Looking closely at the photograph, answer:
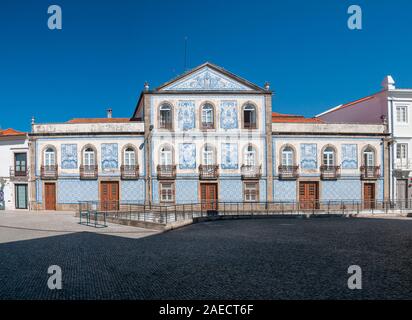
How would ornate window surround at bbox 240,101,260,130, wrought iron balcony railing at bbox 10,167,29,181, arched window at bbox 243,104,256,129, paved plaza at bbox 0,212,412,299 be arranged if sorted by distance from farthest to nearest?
wrought iron balcony railing at bbox 10,167,29,181 → arched window at bbox 243,104,256,129 → ornate window surround at bbox 240,101,260,130 → paved plaza at bbox 0,212,412,299

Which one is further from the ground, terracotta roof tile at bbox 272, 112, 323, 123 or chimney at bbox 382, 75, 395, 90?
chimney at bbox 382, 75, 395, 90

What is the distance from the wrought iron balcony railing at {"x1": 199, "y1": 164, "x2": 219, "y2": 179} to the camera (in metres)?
20.5

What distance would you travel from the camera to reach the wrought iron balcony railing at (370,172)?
69.6 feet

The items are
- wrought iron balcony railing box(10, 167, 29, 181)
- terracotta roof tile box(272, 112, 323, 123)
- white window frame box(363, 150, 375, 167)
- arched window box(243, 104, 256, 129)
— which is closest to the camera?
arched window box(243, 104, 256, 129)

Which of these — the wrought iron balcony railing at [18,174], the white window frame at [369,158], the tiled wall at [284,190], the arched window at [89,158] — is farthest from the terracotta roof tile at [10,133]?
the white window frame at [369,158]

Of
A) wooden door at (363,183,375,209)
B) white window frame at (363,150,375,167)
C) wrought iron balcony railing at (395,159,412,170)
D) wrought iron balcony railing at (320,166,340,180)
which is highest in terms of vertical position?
white window frame at (363,150,375,167)

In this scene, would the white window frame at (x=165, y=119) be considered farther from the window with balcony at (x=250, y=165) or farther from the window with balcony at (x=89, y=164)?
the window with balcony at (x=250, y=165)

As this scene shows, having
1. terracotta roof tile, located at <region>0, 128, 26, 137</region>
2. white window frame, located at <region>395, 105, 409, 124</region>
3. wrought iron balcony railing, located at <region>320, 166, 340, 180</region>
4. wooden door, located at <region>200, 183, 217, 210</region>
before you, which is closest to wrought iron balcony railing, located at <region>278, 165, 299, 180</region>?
wrought iron balcony railing, located at <region>320, 166, 340, 180</region>

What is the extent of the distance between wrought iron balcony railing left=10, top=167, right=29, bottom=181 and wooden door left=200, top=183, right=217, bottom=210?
12589 millimetres

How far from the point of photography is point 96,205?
66.2ft

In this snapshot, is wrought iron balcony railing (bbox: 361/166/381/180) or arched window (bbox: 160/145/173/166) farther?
wrought iron balcony railing (bbox: 361/166/381/180)

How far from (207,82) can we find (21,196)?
15.6 meters

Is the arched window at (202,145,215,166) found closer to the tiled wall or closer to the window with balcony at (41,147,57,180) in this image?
the tiled wall

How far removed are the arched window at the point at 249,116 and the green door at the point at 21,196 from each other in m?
16.3
